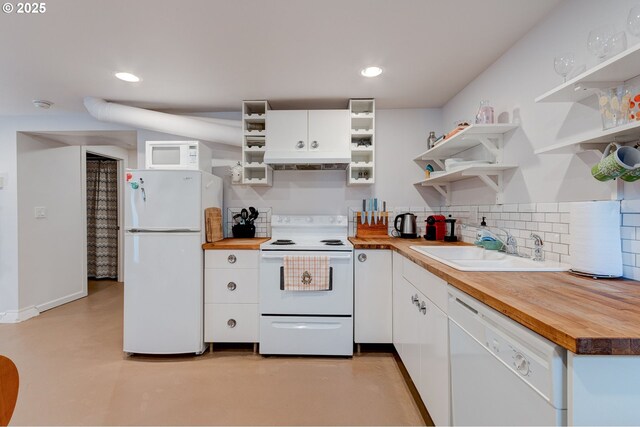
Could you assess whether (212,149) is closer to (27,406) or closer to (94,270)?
(27,406)

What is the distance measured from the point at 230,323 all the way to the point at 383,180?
194 centimetres

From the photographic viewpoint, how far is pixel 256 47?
1.86 meters

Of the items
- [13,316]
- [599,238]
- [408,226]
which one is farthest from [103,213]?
[599,238]

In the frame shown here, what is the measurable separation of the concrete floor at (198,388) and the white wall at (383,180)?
142 centimetres

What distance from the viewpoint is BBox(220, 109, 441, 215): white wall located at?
294 cm

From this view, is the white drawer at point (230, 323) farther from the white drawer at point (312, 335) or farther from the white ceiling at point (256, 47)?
the white ceiling at point (256, 47)

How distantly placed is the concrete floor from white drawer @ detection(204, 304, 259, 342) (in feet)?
0.50

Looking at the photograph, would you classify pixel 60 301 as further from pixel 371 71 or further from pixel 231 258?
pixel 371 71

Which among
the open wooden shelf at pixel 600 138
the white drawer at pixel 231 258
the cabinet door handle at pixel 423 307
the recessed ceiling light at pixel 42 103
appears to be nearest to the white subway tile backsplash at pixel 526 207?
the open wooden shelf at pixel 600 138

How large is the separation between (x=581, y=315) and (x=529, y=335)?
143 mm

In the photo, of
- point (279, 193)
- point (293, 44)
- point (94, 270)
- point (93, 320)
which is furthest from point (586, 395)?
point (94, 270)

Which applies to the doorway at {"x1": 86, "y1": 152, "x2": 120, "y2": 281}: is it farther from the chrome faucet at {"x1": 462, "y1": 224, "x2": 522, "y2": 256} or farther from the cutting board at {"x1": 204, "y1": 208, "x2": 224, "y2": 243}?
the chrome faucet at {"x1": 462, "y1": 224, "x2": 522, "y2": 256}

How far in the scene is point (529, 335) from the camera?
2.53 ft

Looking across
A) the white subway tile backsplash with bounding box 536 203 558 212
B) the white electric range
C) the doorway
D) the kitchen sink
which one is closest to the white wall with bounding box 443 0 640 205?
the white subway tile backsplash with bounding box 536 203 558 212
